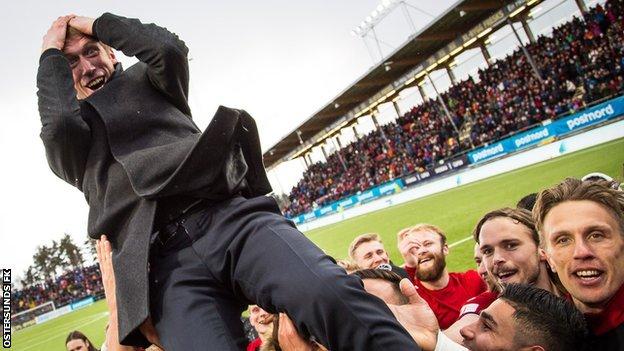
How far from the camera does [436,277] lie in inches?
162

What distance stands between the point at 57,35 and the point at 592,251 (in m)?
2.76

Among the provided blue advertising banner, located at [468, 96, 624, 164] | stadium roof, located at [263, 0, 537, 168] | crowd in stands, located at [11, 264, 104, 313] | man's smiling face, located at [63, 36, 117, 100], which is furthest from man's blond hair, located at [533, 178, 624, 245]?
crowd in stands, located at [11, 264, 104, 313]

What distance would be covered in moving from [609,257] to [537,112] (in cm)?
1921

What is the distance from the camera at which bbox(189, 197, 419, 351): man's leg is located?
54.8 inches

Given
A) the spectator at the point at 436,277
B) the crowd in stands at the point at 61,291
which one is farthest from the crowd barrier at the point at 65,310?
the spectator at the point at 436,277

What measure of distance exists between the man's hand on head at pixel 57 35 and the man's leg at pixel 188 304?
3.28ft

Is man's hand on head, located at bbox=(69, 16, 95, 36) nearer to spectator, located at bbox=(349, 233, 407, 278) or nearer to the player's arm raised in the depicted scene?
the player's arm raised

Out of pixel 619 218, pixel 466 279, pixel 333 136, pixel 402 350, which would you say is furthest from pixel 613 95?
pixel 333 136

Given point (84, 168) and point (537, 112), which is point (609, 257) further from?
point (537, 112)

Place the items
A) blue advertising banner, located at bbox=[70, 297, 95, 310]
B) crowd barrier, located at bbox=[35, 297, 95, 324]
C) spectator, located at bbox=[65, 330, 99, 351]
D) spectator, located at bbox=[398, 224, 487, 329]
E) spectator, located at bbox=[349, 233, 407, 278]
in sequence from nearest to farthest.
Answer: spectator, located at bbox=[398, 224, 487, 329], spectator, located at bbox=[349, 233, 407, 278], spectator, located at bbox=[65, 330, 99, 351], crowd barrier, located at bbox=[35, 297, 95, 324], blue advertising banner, located at bbox=[70, 297, 95, 310]

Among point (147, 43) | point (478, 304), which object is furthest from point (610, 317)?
point (147, 43)

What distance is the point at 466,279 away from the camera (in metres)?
4.23

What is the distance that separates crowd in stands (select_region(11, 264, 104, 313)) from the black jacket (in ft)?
149

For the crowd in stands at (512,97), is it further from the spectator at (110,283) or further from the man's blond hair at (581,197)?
the spectator at (110,283)
